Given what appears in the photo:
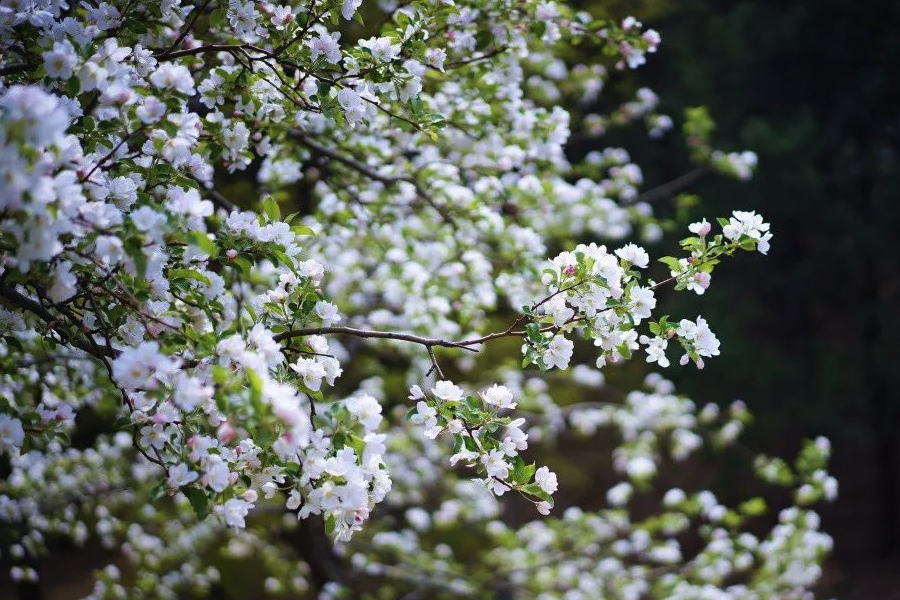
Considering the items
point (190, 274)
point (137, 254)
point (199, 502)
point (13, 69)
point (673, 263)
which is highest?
point (13, 69)

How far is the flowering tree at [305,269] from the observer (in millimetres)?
1636

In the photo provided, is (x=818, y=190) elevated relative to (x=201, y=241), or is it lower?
elevated

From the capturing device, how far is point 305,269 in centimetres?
207

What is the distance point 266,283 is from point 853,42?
7882mm

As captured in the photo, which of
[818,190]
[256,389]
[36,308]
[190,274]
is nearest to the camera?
[256,389]

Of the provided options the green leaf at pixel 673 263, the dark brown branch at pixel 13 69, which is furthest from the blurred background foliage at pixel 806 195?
the dark brown branch at pixel 13 69

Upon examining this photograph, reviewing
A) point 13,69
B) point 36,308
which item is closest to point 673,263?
point 36,308

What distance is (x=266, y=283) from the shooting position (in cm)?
400

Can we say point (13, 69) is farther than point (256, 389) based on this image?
Yes

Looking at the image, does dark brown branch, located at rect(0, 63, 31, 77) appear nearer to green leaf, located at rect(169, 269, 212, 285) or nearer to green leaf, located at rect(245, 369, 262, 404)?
green leaf, located at rect(169, 269, 212, 285)

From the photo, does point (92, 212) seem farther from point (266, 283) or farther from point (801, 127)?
point (801, 127)

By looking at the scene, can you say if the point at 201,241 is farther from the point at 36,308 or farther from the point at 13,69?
the point at 13,69

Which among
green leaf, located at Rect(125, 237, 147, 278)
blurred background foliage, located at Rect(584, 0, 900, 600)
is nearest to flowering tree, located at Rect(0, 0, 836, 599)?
green leaf, located at Rect(125, 237, 147, 278)

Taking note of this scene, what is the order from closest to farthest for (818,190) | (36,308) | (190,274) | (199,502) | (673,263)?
(199,502)
(190,274)
(36,308)
(673,263)
(818,190)
